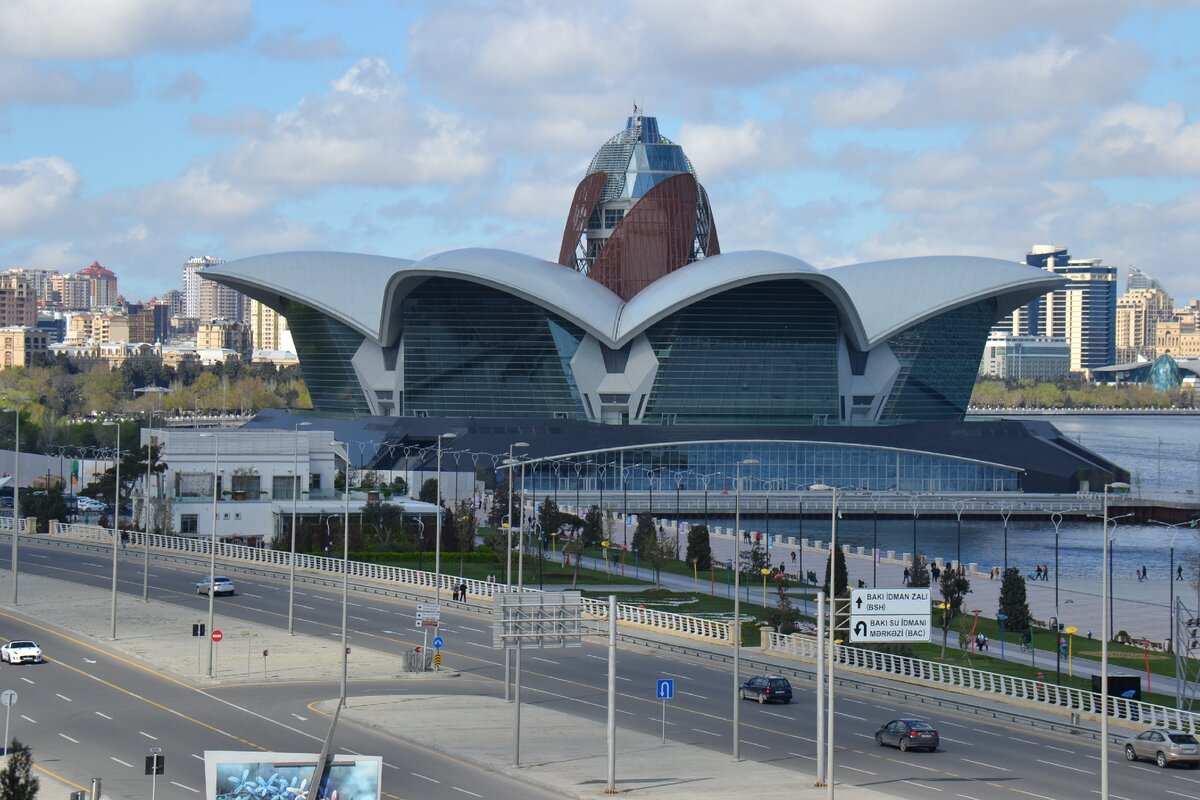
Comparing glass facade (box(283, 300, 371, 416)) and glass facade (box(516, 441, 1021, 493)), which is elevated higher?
glass facade (box(283, 300, 371, 416))

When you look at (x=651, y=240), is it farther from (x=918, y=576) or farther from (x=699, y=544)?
(x=918, y=576)

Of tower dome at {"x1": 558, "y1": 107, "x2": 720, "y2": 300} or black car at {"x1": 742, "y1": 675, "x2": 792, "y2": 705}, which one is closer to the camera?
black car at {"x1": 742, "y1": 675, "x2": 792, "y2": 705}

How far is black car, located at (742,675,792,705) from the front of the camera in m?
54.7

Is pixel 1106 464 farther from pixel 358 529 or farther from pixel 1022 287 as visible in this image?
pixel 358 529

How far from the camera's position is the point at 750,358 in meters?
144

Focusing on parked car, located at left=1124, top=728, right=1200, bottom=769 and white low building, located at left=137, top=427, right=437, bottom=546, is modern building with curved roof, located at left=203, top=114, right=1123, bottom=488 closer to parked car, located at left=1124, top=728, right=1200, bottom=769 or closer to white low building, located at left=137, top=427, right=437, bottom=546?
white low building, located at left=137, top=427, right=437, bottom=546

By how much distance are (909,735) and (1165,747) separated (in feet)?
20.1

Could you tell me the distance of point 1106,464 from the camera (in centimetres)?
13900

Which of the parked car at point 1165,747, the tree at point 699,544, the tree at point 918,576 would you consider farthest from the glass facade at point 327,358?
the parked car at point 1165,747

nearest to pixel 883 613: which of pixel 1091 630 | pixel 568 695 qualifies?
pixel 568 695

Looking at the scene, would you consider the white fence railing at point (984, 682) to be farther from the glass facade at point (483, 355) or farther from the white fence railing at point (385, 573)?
the glass facade at point (483, 355)

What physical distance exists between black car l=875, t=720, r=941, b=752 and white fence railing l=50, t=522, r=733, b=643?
15014mm

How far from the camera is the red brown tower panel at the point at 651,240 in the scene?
153 m

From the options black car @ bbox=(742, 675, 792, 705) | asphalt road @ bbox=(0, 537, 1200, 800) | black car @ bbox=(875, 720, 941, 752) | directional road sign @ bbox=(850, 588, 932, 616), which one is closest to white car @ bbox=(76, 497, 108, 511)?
asphalt road @ bbox=(0, 537, 1200, 800)
